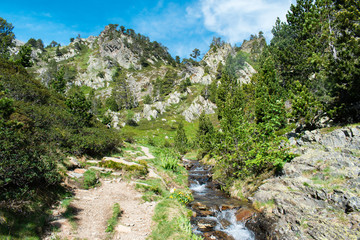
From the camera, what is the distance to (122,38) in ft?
618

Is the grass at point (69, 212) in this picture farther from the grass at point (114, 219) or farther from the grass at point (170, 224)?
the grass at point (170, 224)

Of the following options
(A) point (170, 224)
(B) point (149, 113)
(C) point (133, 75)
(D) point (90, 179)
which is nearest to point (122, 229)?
(A) point (170, 224)

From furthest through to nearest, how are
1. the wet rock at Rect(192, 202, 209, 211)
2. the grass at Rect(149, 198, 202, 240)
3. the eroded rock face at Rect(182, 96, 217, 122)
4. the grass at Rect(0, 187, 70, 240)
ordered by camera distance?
the eroded rock face at Rect(182, 96, 217, 122) < the wet rock at Rect(192, 202, 209, 211) < the grass at Rect(149, 198, 202, 240) < the grass at Rect(0, 187, 70, 240)

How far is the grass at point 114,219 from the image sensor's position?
8.01 m

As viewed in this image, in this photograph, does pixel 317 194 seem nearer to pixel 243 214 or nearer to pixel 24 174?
pixel 243 214

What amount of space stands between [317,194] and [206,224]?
19.8 feet

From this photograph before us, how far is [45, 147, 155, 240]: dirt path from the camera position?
296 inches

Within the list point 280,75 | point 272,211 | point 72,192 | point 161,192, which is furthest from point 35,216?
point 280,75

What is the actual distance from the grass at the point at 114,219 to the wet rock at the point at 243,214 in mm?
6751

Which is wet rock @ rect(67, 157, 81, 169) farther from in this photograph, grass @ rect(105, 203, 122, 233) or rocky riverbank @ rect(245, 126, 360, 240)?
rocky riverbank @ rect(245, 126, 360, 240)

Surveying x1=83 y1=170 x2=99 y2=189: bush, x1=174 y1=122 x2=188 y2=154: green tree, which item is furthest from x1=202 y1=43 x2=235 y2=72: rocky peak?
x1=83 y1=170 x2=99 y2=189: bush

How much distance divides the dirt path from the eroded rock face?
8671cm

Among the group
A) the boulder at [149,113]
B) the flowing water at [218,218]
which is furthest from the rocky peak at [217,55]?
the flowing water at [218,218]

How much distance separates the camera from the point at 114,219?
880 centimetres
